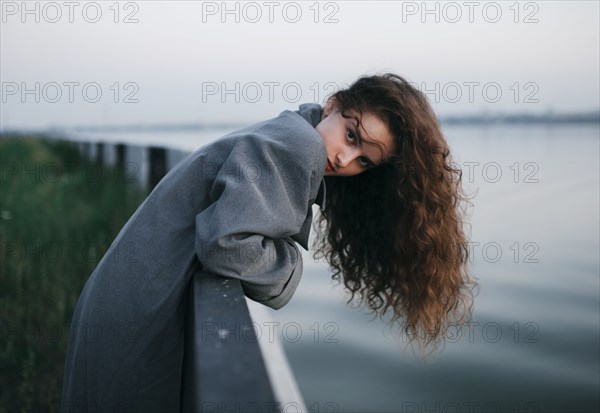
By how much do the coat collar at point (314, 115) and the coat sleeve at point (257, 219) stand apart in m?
0.24

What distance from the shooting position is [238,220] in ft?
6.05

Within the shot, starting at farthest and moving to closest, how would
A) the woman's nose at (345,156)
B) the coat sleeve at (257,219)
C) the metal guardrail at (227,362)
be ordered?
the woman's nose at (345,156) → the coat sleeve at (257,219) → the metal guardrail at (227,362)

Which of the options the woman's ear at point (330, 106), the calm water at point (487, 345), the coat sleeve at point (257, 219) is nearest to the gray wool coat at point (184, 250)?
the coat sleeve at point (257, 219)

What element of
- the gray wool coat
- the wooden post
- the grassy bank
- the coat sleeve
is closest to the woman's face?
the gray wool coat

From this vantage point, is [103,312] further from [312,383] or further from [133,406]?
[312,383]

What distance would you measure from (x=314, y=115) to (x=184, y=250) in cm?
69

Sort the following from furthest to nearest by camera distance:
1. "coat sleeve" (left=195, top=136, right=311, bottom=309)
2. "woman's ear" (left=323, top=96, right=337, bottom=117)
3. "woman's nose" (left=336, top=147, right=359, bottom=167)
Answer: "woman's ear" (left=323, top=96, right=337, bottom=117) → "woman's nose" (left=336, top=147, right=359, bottom=167) → "coat sleeve" (left=195, top=136, right=311, bottom=309)

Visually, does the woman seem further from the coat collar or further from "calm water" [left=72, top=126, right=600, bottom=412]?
"calm water" [left=72, top=126, right=600, bottom=412]

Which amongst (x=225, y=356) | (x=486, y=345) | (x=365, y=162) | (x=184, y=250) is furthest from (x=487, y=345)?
(x=225, y=356)

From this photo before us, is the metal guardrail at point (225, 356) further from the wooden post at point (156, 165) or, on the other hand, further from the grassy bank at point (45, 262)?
the wooden post at point (156, 165)

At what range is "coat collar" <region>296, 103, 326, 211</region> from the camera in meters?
2.33

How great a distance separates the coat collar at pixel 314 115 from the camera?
2.33 meters

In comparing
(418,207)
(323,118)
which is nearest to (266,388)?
(323,118)

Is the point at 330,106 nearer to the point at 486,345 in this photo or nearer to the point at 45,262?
the point at 45,262
